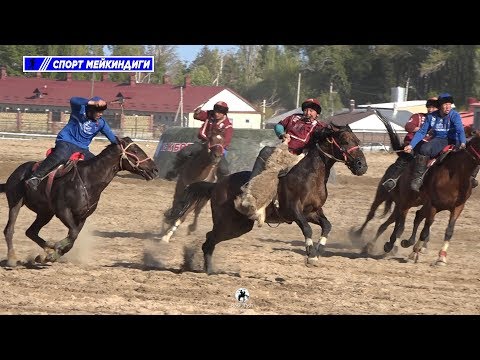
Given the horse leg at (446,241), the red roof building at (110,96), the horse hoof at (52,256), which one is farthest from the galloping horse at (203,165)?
the red roof building at (110,96)

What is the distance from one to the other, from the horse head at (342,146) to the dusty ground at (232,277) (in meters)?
1.41

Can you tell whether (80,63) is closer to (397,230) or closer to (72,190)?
(397,230)

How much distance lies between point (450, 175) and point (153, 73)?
213 feet

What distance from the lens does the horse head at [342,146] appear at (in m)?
10.7

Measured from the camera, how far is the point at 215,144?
1396 cm

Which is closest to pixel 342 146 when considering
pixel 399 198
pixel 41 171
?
pixel 399 198

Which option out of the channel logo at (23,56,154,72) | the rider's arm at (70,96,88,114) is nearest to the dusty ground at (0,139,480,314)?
the rider's arm at (70,96,88,114)

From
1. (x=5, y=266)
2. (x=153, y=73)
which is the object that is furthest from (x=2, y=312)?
(x=153, y=73)

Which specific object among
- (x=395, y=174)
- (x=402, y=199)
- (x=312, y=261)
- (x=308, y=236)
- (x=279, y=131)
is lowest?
(x=312, y=261)

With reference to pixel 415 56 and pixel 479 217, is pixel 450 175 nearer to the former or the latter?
pixel 479 217

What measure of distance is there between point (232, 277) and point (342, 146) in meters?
2.12

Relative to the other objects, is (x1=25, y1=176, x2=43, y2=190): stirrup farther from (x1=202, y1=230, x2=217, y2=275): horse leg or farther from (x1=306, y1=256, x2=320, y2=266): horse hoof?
(x1=306, y1=256, x2=320, y2=266): horse hoof

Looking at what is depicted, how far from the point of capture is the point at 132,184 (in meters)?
22.8

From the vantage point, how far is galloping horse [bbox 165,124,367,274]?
35.2 feet
